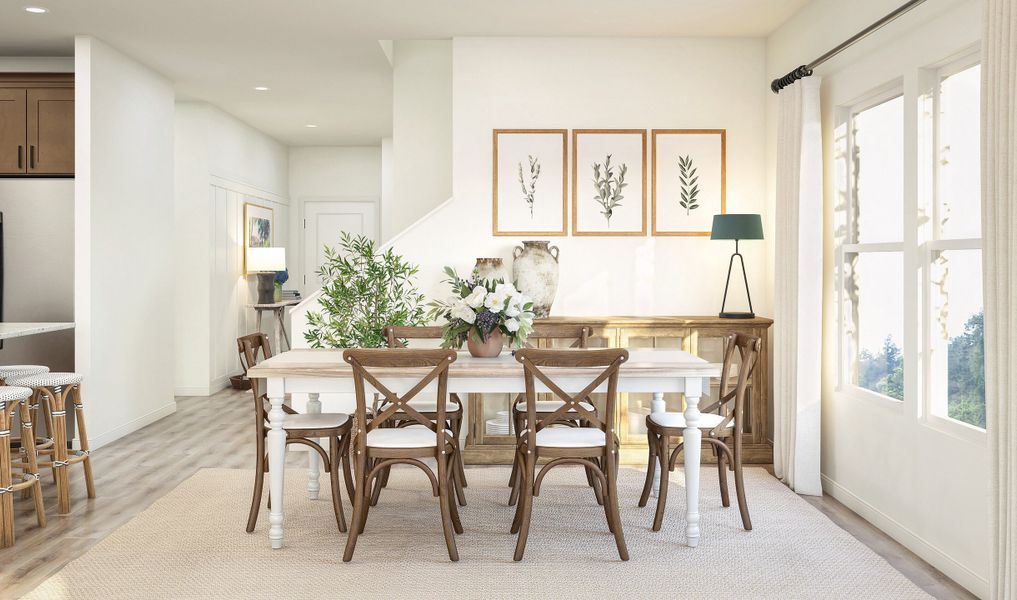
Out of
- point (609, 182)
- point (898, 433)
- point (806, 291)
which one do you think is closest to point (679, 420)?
point (898, 433)

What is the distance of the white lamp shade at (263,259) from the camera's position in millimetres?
9133

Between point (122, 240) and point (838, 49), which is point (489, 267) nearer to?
point (838, 49)

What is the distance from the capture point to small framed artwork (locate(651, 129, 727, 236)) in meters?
5.64

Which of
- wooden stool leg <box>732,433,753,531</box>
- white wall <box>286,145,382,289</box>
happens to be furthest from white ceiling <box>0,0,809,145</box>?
white wall <box>286,145,382,289</box>

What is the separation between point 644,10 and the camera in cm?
502

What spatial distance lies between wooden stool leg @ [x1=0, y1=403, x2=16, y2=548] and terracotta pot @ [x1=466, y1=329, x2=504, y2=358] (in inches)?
84.6

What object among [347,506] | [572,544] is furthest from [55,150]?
[572,544]

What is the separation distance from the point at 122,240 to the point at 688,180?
4.19 m

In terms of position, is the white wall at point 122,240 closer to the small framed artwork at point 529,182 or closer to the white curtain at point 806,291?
the small framed artwork at point 529,182

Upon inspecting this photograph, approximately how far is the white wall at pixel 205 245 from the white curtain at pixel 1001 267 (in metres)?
7.07

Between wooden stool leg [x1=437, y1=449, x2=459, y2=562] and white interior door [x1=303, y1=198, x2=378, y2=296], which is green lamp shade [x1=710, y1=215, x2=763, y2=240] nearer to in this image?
wooden stool leg [x1=437, y1=449, x2=459, y2=562]

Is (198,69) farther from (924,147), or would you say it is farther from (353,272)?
(924,147)

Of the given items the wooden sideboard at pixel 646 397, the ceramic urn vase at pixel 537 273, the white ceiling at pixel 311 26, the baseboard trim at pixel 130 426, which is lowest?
the baseboard trim at pixel 130 426

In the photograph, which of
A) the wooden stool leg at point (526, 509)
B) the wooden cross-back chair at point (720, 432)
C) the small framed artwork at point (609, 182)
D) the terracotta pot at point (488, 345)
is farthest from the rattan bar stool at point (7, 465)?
the small framed artwork at point (609, 182)
